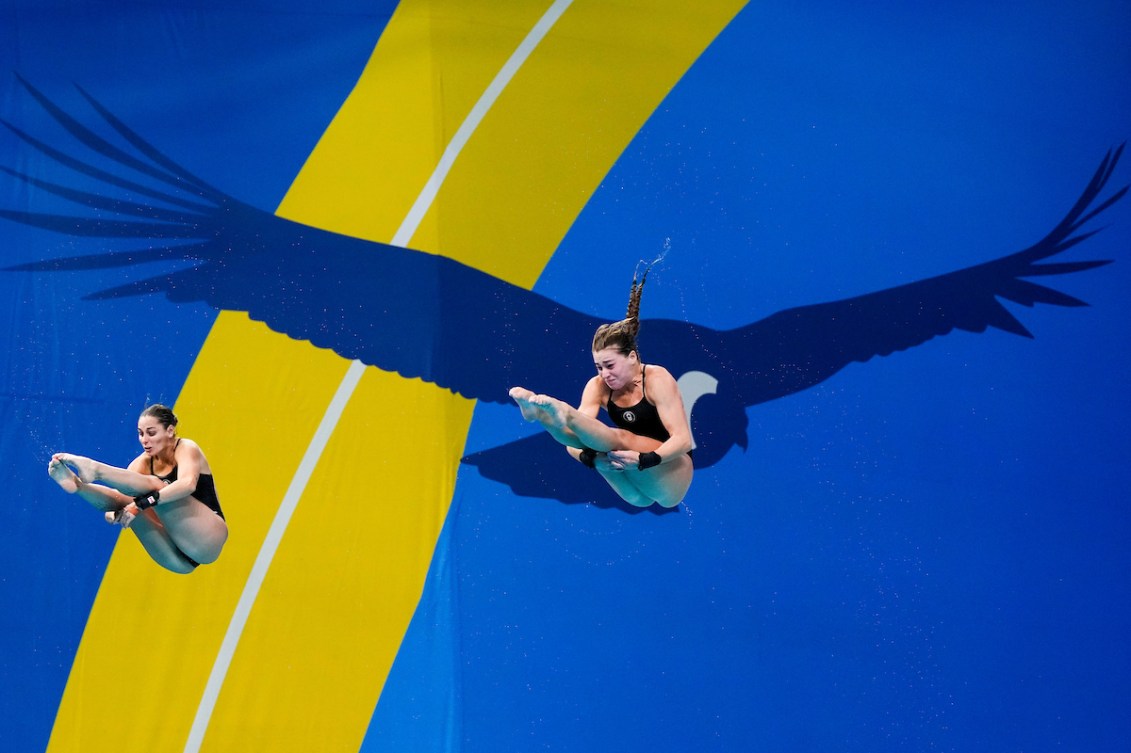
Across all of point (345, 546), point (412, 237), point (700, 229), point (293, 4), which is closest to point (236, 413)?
point (345, 546)

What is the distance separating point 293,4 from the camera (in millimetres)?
6023

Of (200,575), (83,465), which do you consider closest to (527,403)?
(83,465)

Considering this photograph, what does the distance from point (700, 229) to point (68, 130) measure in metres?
3.11

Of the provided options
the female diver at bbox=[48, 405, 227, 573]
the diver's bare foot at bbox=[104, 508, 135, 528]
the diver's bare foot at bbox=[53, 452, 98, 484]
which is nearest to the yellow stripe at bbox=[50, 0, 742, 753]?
the female diver at bbox=[48, 405, 227, 573]

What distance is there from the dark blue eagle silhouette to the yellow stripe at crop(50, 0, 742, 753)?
0.13 meters

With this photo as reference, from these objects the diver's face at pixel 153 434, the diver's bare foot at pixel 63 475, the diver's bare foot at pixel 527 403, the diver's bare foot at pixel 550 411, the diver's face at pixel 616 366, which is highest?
the diver's face at pixel 616 366

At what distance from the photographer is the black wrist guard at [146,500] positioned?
15.1 ft

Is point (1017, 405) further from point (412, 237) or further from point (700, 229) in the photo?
point (412, 237)

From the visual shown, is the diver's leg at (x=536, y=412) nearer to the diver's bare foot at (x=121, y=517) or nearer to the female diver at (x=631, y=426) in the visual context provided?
Result: the female diver at (x=631, y=426)

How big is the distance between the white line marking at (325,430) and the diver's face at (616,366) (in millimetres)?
1956

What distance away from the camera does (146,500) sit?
4.61 m

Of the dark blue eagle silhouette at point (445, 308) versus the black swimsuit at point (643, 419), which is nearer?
the black swimsuit at point (643, 419)

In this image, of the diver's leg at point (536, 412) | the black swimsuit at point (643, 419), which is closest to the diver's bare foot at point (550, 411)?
the diver's leg at point (536, 412)

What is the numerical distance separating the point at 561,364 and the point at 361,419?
1046 mm
